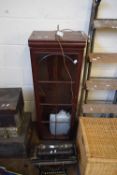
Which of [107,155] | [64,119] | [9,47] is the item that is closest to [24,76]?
[9,47]

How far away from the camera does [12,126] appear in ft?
4.60

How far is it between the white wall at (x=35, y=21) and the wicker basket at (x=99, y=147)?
1.93ft

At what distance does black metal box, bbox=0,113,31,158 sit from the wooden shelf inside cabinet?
19 centimetres

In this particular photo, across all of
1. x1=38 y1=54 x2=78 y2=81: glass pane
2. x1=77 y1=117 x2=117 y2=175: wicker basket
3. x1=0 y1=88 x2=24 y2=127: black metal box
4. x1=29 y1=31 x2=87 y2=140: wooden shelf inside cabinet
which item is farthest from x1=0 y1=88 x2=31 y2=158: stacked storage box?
x1=77 y1=117 x2=117 y2=175: wicker basket

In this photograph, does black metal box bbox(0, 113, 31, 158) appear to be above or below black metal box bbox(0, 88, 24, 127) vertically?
below

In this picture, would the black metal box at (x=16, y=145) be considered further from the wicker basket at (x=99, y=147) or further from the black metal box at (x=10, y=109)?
the wicker basket at (x=99, y=147)

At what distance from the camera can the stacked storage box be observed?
132 centimetres

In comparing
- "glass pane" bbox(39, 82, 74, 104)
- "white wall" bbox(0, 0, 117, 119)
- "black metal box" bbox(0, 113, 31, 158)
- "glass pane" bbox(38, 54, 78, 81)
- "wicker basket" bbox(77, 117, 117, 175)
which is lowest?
"black metal box" bbox(0, 113, 31, 158)

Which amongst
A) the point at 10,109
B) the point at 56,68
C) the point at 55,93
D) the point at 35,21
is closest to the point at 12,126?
the point at 10,109

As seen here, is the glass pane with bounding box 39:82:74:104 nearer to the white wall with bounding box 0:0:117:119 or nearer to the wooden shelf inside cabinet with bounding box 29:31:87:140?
the wooden shelf inside cabinet with bounding box 29:31:87:140

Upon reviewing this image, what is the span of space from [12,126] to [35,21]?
94 cm

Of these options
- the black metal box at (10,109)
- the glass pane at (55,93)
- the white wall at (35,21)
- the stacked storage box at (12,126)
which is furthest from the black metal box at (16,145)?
the white wall at (35,21)

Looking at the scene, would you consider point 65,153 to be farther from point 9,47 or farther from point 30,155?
point 9,47

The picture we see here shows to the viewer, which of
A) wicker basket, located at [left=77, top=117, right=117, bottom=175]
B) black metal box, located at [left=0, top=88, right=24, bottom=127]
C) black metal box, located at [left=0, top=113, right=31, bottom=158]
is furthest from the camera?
black metal box, located at [left=0, top=113, right=31, bottom=158]
